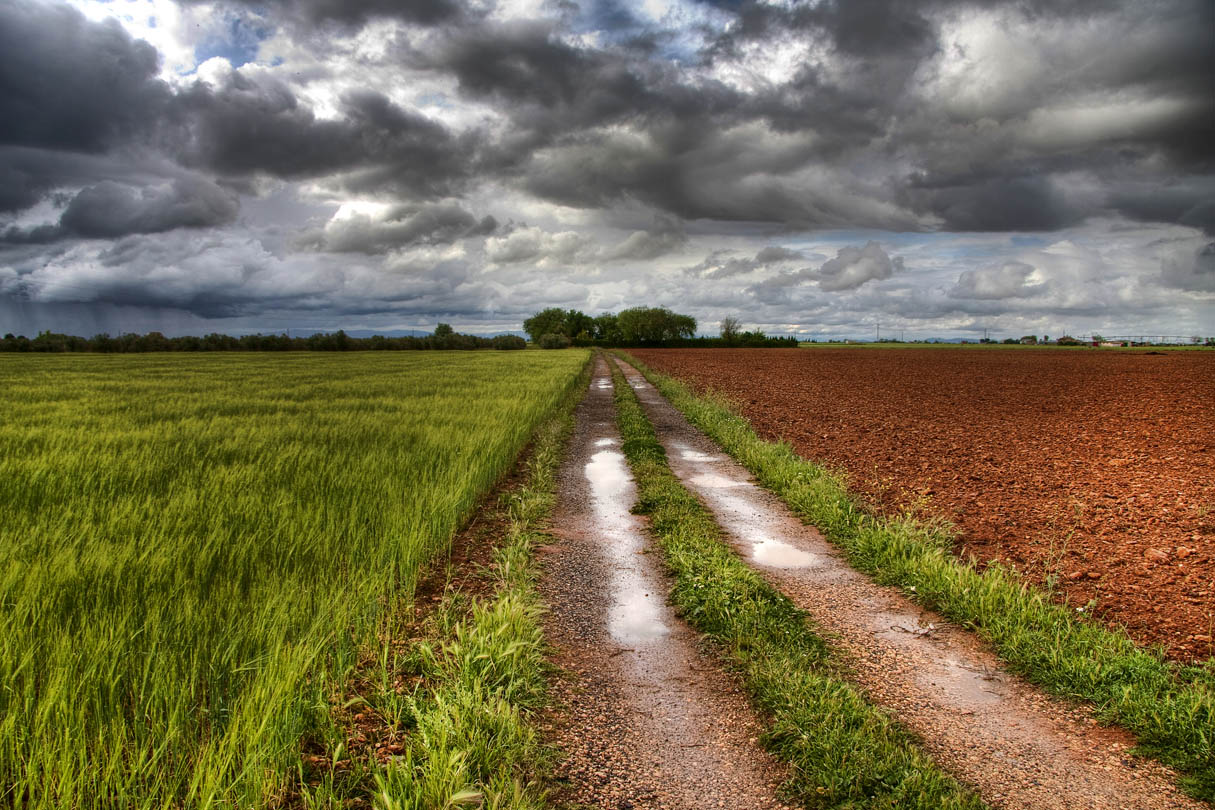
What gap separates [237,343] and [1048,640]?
123116 millimetres

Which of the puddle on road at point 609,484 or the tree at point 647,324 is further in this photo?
the tree at point 647,324

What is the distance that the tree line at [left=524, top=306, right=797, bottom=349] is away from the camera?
151000 mm

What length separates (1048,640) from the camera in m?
4.12

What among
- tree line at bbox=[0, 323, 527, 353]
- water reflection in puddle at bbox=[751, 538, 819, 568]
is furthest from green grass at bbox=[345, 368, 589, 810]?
tree line at bbox=[0, 323, 527, 353]

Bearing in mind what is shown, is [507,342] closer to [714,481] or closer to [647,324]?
[647,324]

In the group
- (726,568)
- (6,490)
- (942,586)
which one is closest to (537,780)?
(726,568)

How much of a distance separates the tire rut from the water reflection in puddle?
3.54 ft

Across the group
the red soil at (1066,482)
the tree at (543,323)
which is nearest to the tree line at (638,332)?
the tree at (543,323)

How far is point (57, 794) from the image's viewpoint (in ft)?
7.78

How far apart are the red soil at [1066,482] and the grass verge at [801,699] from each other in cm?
251

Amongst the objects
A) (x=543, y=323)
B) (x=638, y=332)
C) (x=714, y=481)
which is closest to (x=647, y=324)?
(x=638, y=332)

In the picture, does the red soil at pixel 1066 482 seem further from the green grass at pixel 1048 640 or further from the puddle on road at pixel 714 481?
the puddle on road at pixel 714 481

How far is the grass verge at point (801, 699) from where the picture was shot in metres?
2.74

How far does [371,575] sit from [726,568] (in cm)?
290
